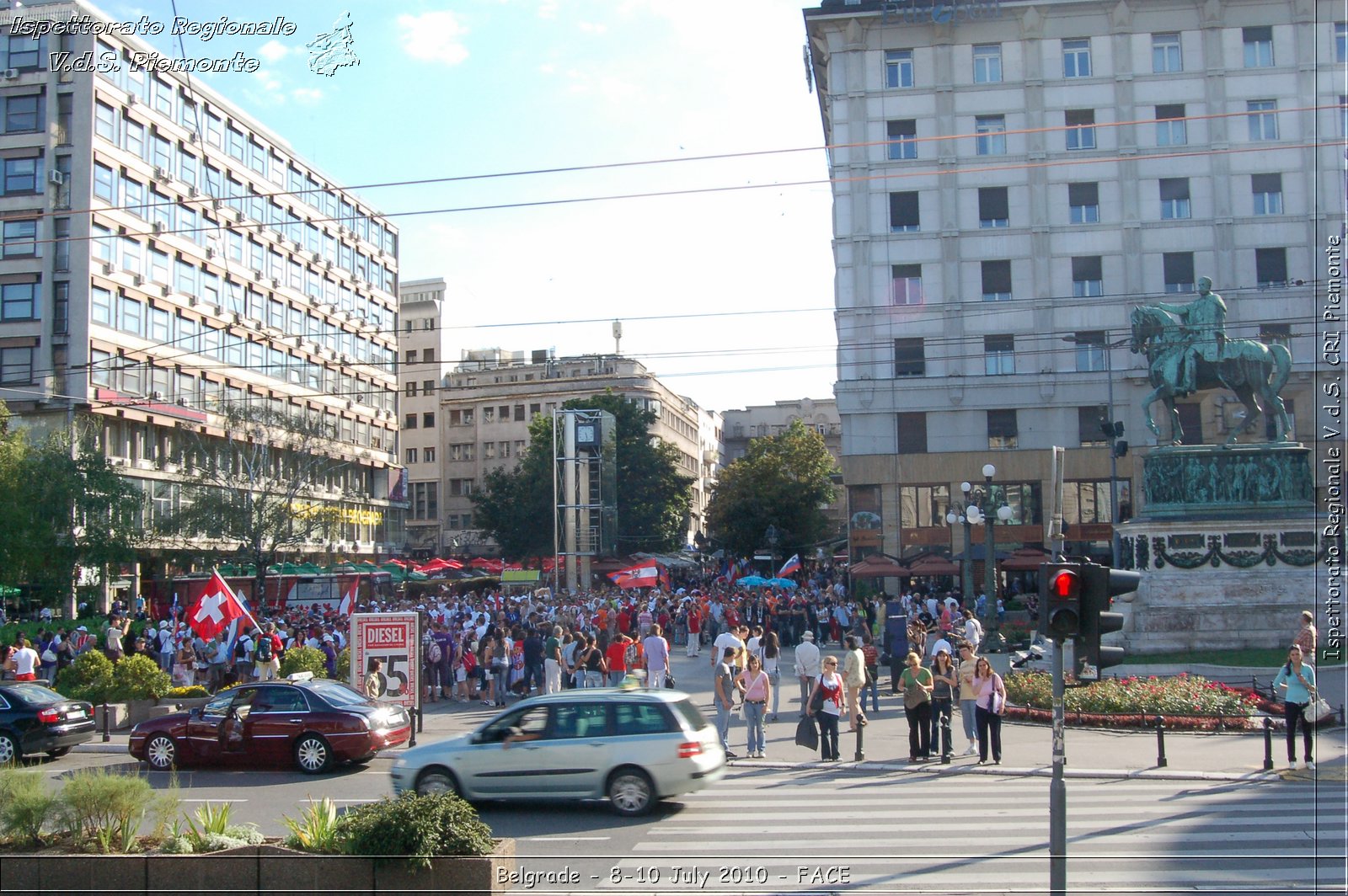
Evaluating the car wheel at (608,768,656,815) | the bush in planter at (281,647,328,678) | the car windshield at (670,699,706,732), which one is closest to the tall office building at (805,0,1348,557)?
the bush in planter at (281,647,328,678)

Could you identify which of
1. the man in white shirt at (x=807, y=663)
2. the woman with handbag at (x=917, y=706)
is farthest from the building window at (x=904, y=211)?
the woman with handbag at (x=917, y=706)

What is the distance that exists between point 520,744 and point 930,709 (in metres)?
6.16

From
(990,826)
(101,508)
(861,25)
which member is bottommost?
(990,826)

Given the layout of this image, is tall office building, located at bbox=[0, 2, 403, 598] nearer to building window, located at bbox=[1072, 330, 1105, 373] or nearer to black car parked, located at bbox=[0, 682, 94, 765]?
black car parked, located at bbox=[0, 682, 94, 765]

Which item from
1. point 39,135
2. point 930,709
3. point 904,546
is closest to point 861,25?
point 904,546

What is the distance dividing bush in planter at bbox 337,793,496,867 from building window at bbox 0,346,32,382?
144 ft

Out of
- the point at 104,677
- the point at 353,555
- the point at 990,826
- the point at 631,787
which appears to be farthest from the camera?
the point at 353,555

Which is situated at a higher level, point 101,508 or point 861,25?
point 861,25

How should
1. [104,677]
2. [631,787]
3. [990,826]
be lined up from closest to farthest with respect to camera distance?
[990,826]
[631,787]
[104,677]

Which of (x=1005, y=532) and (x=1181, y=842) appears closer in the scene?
(x=1181, y=842)

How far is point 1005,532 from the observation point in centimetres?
4769

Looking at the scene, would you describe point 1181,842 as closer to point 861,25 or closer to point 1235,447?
point 1235,447

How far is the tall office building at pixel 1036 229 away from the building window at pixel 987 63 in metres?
0.07

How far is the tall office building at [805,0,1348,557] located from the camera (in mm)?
45250
